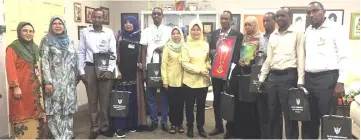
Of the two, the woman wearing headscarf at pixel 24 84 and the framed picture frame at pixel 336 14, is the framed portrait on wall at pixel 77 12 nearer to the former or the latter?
the woman wearing headscarf at pixel 24 84

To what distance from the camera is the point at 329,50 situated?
8.08 ft

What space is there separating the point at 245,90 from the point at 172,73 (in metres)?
0.80

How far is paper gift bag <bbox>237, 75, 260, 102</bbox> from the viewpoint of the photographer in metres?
3.09

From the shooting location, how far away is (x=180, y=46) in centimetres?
350

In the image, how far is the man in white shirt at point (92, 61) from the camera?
331 cm

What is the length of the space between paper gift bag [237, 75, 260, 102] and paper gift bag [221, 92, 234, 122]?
0.37 feet

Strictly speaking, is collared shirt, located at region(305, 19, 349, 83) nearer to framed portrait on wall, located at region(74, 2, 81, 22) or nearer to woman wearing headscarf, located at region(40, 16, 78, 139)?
woman wearing headscarf, located at region(40, 16, 78, 139)

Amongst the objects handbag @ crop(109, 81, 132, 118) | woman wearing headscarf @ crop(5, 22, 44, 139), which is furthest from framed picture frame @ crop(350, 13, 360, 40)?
woman wearing headscarf @ crop(5, 22, 44, 139)

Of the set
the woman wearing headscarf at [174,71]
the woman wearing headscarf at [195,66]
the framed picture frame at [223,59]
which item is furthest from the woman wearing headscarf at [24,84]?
the framed picture frame at [223,59]

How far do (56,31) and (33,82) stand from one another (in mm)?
572

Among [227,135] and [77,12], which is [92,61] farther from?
[77,12]

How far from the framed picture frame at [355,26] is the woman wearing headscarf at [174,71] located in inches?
140

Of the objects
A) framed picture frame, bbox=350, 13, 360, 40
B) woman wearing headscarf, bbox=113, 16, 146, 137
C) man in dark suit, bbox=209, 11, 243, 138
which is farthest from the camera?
framed picture frame, bbox=350, 13, 360, 40

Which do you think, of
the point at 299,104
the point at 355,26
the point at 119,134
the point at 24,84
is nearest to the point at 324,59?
the point at 299,104
